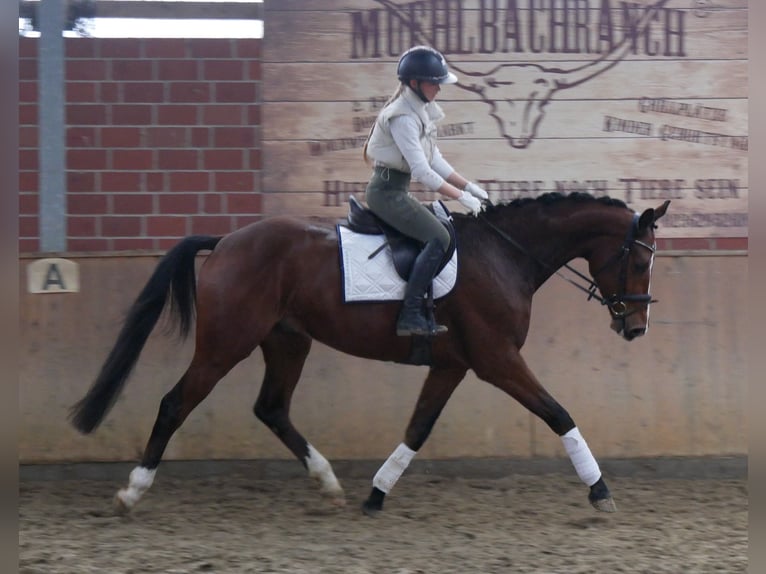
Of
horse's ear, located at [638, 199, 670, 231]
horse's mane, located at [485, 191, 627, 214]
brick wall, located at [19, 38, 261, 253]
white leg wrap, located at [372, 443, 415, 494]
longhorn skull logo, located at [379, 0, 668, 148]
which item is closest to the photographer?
horse's ear, located at [638, 199, 670, 231]

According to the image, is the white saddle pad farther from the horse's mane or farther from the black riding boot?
the horse's mane

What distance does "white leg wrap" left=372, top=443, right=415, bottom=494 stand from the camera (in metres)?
6.53

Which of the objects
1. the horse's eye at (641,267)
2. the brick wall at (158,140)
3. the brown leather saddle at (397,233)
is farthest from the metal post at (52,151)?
the horse's eye at (641,267)

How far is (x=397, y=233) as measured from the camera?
21.0 ft

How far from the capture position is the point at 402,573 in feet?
17.3

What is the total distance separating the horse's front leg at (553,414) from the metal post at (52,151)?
3291 millimetres

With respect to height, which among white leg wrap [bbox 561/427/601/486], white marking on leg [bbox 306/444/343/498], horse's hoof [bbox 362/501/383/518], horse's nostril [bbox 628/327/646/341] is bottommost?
horse's hoof [bbox 362/501/383/518]

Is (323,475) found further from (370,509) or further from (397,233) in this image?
(397,233)

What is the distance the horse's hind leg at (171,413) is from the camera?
6328 millimetres

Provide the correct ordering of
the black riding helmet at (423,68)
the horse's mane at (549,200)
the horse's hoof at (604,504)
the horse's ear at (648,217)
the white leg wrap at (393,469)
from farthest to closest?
1. the horse's mane at (549,200)
2. the white leg wrap at (393,469)
3. the horse's ear at (648,217)
4. the horse's hoof at (604,504)
5. the black riding helmet at (423,68)

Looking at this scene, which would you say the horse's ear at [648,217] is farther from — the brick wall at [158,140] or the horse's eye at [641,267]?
the brick wall at [158,140]

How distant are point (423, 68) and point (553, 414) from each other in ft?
7.12

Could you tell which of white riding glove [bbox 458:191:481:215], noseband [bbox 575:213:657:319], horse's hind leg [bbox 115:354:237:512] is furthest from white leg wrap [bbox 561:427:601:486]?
horse's hind leg [bbox 115:354:237:512]

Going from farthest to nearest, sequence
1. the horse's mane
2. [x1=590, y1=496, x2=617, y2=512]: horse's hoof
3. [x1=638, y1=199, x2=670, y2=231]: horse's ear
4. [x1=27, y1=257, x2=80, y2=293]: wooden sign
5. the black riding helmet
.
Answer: [x1=27, y1=257, x2=80, y2=293]: wooden sign, the horse's mane, [x1=638, y1=199, x2=670, y2=231]: horse's ear, [x1=590, y1=496, x2=617, y2=512]: horse's hoof, the black riding helmet
